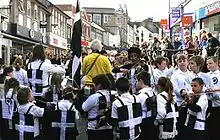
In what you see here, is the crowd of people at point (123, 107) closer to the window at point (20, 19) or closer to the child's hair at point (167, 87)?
the child's hair at point (167, 87)

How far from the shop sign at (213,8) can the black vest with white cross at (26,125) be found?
70.6 feet

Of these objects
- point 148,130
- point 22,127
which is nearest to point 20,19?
point 22,127

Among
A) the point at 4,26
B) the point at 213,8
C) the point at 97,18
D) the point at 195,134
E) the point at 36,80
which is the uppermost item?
the point at 97,18

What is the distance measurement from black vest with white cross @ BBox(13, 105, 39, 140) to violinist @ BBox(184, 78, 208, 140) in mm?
2585

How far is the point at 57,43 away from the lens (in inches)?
2158

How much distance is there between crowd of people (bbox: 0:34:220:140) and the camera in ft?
23.0

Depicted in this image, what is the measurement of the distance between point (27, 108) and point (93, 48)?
233cm

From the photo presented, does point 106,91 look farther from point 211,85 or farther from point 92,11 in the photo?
point 92,11

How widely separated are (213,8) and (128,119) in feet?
75.7

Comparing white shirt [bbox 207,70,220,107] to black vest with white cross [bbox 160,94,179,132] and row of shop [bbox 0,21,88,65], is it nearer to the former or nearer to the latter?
black vest with white cross [bbox 160,94,179,132]


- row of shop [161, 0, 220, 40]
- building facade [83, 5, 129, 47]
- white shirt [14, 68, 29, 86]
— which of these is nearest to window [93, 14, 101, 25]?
building facade [83, 5, 129, 47]

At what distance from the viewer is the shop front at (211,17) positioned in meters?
28.3

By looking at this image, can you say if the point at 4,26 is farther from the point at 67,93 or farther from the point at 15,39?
the point at 67,93

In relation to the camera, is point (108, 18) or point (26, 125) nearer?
point (26, 125)
